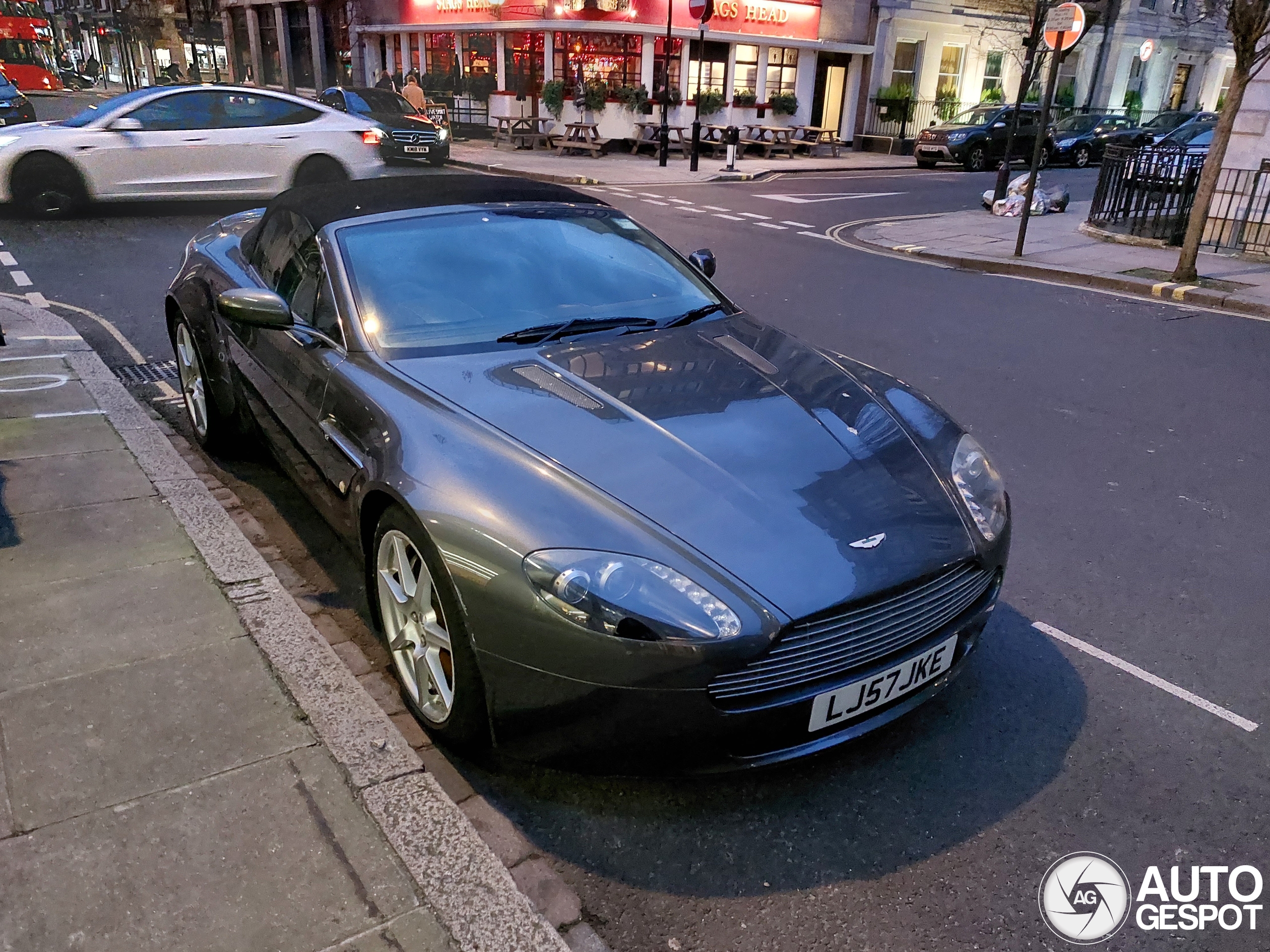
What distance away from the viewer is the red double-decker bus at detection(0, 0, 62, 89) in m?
36.7

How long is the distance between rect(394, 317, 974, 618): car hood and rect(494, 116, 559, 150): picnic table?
2568 centimetres

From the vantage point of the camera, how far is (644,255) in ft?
13.9

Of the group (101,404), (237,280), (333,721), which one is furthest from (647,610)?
(101,404)

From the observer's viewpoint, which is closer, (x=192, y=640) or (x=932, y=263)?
(x=192, y=640)

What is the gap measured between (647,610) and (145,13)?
214 feet

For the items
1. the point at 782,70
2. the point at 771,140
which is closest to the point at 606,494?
the point at 771,140

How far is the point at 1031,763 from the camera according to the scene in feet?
9.55

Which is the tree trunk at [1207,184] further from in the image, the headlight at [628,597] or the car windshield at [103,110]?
the car windshield at [103,110]

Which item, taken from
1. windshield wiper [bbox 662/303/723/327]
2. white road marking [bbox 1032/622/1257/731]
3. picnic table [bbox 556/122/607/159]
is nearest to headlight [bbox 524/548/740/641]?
windshield wiper [bbox 662/303/723/327]

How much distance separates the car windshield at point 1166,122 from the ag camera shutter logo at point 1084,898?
31.5m

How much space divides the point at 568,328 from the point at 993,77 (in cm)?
3661

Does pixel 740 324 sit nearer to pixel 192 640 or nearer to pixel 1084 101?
pixel 192 640

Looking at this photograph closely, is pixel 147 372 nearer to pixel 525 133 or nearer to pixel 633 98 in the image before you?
pixel 525 133

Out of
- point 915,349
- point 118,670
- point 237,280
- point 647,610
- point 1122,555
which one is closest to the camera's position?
point 647,610
